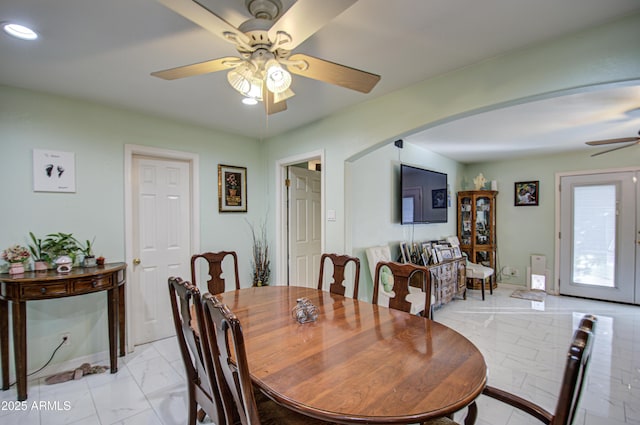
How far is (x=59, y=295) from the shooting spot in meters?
2.19

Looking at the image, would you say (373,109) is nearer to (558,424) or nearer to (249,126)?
(249,126)

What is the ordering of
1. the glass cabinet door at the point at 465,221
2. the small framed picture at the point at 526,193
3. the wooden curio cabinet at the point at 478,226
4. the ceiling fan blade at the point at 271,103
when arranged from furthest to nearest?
the glass cabinet door at the point at 465,221 < the wooden curio cabinet at the point at 478,226 < the small framed picture at the point at 526,193 < the ceiling fan blade at the point at 271,103

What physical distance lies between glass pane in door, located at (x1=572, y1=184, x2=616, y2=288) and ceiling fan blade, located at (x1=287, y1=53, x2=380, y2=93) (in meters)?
5.30

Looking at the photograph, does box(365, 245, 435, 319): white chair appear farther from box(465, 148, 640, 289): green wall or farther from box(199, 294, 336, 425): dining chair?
box(465, 148, 640, 289): green wall

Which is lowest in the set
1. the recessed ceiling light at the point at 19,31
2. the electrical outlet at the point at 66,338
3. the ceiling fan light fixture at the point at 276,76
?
the electrical outlet at the point at 66,338

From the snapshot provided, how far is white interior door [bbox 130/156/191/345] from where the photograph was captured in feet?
9.86

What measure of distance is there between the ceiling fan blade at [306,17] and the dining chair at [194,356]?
1154 millimetres

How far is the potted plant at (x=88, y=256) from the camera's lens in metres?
2.53

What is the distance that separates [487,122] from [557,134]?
1.28 metres

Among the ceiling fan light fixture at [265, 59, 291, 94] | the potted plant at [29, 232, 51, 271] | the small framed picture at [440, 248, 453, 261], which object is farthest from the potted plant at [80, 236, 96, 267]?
the small framed picture at [440, 248, 453, 261]

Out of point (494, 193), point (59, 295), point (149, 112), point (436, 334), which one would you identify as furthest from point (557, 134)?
point (59, 295)

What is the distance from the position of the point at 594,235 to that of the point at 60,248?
7.07 m

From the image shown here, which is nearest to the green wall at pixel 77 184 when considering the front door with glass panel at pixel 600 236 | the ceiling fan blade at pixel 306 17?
the ceiling fan blade at pixel 306 17

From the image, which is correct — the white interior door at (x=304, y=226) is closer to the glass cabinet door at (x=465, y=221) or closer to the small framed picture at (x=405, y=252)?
the small framed picture at (x=405, y=252)
